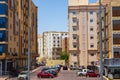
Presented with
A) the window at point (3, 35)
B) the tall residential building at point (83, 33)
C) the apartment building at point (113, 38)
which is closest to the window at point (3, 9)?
the window at point (3, 35)

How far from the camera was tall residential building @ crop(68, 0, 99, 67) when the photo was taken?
385 ft

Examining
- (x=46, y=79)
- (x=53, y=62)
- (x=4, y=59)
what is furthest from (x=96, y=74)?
(x=53, y=62)

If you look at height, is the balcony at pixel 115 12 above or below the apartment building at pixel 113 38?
above

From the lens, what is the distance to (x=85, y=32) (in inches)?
4638

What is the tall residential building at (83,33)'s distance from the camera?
4619 inches

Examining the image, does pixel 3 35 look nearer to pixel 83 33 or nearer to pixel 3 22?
pixel 3 22

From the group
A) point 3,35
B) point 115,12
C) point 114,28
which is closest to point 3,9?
point 3,35

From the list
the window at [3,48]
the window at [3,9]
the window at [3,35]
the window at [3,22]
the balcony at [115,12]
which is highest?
the window at [3,9]

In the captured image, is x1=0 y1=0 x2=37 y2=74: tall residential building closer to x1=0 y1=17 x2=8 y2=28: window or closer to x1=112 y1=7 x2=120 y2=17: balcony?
x1=0 y1=17 x2=8 y2=28: window

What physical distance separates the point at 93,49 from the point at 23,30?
28612mm

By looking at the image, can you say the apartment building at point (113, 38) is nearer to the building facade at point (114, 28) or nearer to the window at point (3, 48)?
the building facade at point (114, 28)

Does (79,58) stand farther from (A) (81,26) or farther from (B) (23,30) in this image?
(B) (23,30)

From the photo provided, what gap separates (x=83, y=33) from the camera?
11775cm

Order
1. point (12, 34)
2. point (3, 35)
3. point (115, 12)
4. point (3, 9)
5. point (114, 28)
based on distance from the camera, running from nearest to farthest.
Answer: point (115, 12) < point (114, 28) < point (3, 9) < point (3, 35) < point (12, 34)
